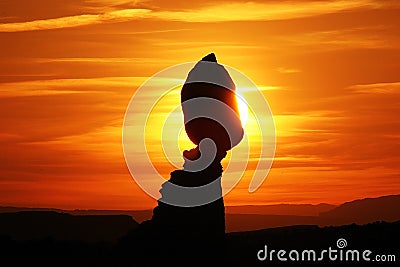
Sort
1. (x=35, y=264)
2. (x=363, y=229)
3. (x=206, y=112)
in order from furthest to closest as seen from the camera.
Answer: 1. (x=363, y=229)
2. (x=35, y=264)
3. (x=206, y=112)

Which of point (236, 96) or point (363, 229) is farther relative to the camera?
point (363, 229)

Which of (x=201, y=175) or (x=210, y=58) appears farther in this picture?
(x=210, y=58)

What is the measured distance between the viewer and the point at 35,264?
74.6m

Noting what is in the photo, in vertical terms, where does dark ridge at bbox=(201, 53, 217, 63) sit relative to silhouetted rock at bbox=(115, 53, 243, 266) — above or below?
above

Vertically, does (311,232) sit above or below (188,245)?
above

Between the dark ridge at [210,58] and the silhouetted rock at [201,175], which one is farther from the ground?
the dark ridge at [210,58]

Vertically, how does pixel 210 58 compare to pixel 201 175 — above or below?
above

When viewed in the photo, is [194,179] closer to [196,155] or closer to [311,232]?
[196,155]

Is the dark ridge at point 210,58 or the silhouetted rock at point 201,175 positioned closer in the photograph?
the silhouetted rock at point 201,175

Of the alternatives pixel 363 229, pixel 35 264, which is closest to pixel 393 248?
pixel 363 229

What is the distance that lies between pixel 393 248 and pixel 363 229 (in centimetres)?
408

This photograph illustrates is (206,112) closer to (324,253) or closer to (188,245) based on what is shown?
(188,245)

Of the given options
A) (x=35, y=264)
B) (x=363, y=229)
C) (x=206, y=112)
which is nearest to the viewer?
(x=206, y=112)

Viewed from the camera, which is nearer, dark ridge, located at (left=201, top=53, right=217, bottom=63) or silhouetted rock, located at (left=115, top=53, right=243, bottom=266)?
silhouetted rock, located at (left=115, top=53, right=243, bottom=266)
